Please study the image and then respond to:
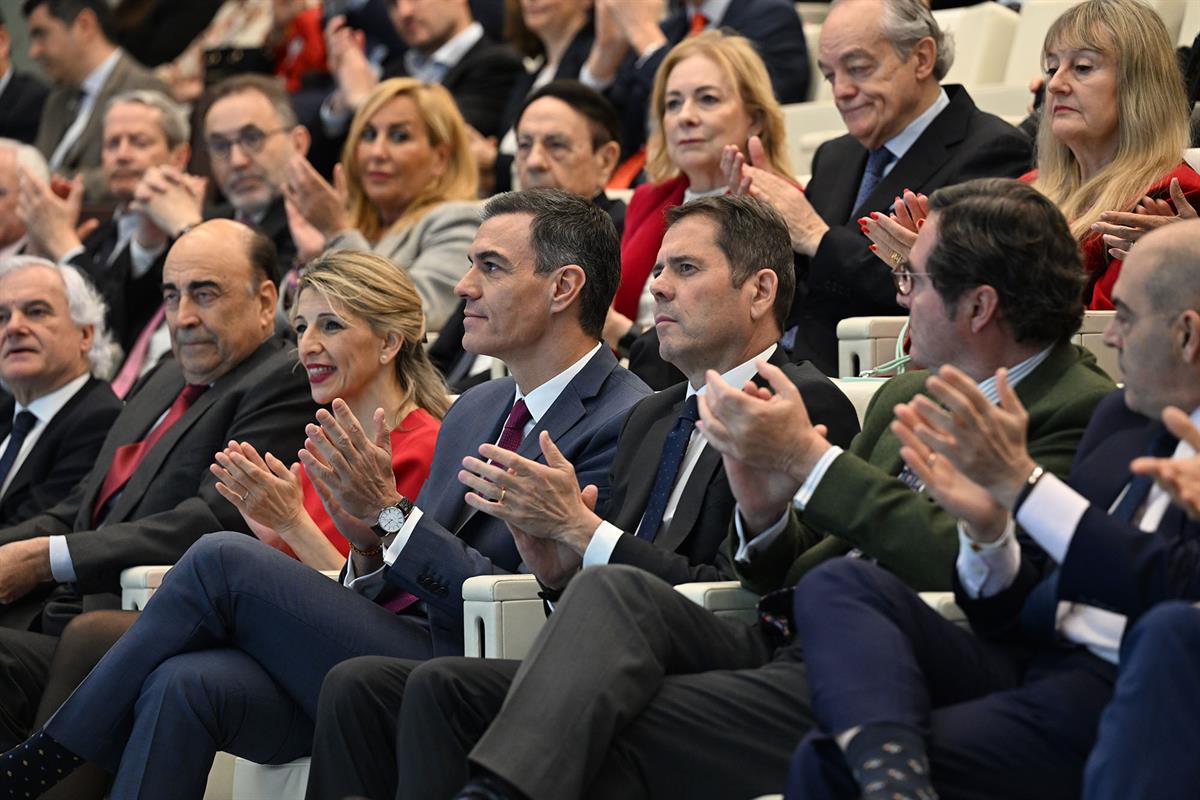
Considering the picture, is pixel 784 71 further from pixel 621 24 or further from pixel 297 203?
pixel 297 203

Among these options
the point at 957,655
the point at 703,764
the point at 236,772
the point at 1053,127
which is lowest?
the point at 236,772

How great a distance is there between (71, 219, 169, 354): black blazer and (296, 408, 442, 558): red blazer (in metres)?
1.93

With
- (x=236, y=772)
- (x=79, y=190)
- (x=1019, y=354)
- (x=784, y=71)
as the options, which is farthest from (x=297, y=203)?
(x=1019, y=354)

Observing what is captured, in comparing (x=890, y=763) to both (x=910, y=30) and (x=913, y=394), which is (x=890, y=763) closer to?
(x=913, y=394)

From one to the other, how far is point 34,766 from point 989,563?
1.69 meters

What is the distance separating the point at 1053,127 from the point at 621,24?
92.0 inches

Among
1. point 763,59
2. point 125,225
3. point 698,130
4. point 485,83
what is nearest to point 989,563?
point 698,130

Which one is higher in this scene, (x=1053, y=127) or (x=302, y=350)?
(x=1053, y=127)

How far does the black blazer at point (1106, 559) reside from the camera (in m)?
2.30

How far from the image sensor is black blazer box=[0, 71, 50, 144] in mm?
7660

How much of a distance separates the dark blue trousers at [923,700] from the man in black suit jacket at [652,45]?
341cm

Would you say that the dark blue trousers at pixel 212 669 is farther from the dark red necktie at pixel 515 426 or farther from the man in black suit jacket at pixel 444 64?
the man in black suit jacket at pixel 444 64

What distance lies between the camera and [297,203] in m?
5.06

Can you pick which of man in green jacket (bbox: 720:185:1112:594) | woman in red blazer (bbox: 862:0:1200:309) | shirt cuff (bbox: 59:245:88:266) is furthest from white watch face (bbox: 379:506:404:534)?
shirt cuff (bbox: 59:245:88:266)
